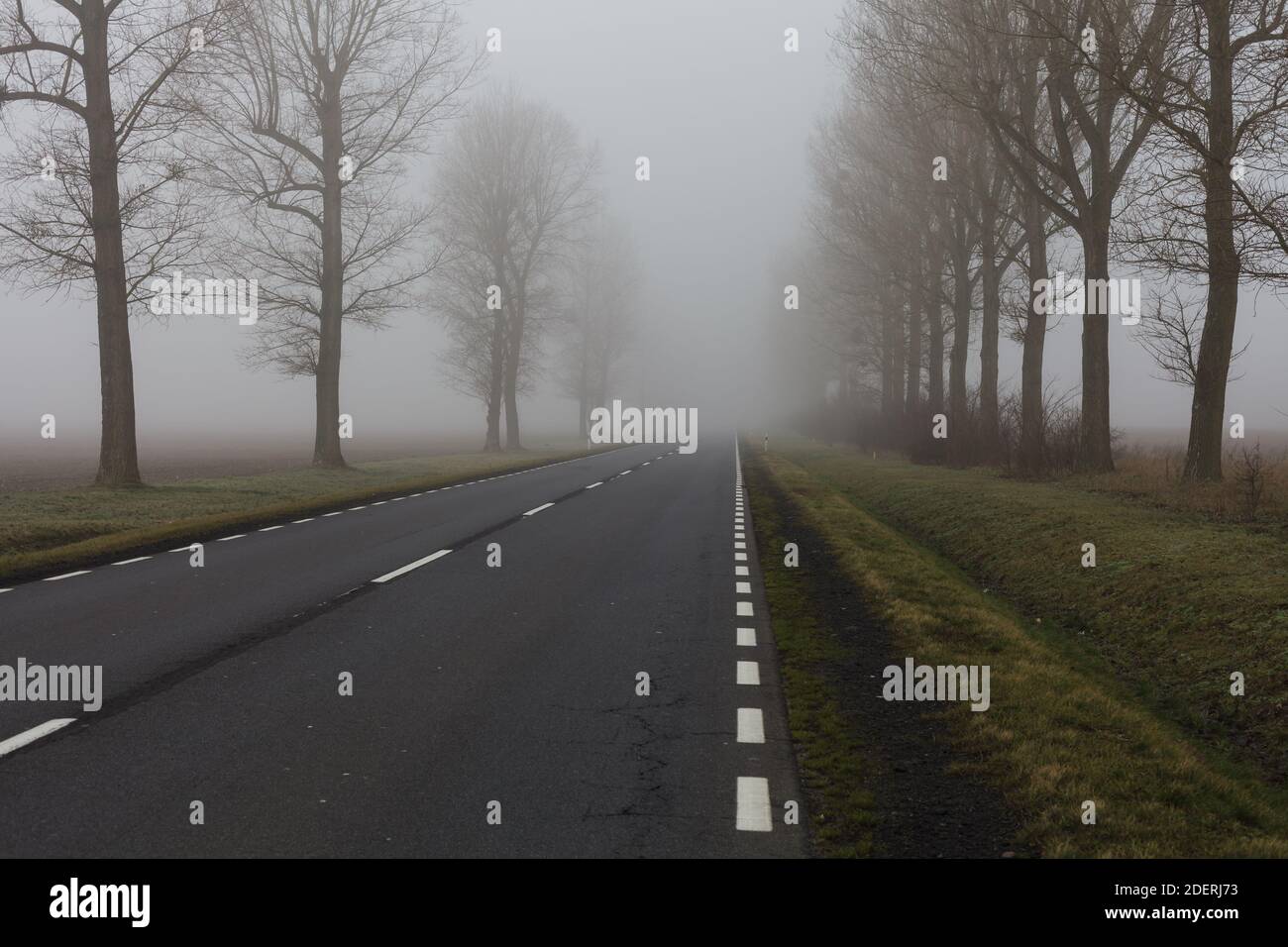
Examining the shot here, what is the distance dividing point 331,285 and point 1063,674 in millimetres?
26334

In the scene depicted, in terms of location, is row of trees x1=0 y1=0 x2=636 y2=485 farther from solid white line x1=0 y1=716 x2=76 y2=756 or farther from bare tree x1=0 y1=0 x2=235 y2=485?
solid white line x1=0 y1=716 x2=76 y2=756

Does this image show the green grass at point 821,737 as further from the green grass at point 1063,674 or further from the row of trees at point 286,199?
the row of trees at point 286,199

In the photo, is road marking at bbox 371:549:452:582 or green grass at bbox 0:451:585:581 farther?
green grass at bbox 0:451:585:581

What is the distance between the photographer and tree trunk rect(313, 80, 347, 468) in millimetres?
28766

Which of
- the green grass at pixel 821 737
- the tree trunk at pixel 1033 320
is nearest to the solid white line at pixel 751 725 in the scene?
the green grass at pixel 821 737

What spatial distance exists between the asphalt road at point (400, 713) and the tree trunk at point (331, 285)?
17.8 m

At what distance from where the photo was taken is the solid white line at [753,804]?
4.32m

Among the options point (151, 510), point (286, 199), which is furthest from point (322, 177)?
point (151, 510)

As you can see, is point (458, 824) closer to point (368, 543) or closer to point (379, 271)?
point (368, 543)

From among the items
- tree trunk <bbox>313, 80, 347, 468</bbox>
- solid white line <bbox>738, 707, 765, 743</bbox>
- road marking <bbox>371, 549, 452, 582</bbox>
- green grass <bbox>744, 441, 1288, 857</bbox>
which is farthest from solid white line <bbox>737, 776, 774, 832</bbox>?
tree trunk <bbox>313, 80, 347, 468</bbox>

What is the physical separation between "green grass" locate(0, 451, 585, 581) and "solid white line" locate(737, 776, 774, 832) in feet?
31.0

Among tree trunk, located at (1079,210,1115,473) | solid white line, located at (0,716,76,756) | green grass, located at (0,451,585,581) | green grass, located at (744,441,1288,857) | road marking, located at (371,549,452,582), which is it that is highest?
tree trunk, located at (1079,210,1115,473)
